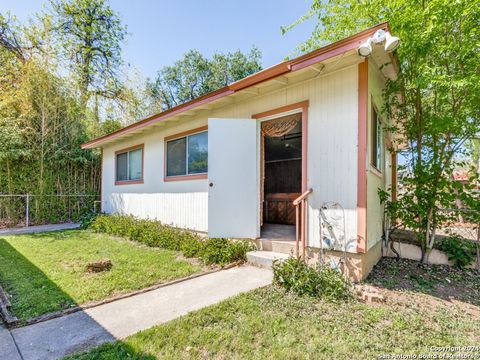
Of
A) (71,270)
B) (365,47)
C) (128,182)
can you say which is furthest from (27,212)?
(365,47)

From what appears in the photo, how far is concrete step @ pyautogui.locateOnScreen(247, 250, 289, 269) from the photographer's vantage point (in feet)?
13.0

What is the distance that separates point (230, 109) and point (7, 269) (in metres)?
4.62

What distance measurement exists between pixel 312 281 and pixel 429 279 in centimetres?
195

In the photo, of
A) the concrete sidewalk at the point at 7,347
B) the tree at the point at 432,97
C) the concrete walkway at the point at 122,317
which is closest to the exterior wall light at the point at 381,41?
the tree at the point at 432,97

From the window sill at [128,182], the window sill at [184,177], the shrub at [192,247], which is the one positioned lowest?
the shrub at [192,247]

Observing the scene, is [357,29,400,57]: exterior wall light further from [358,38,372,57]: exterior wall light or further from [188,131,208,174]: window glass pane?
[188,131,208,174]: window glass pane

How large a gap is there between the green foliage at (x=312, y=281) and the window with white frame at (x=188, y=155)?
295 cm

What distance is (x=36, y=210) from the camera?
8.68 meters

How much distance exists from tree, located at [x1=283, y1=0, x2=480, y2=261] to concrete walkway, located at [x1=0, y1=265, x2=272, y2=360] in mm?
2781

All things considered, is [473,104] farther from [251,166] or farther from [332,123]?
[251,166]

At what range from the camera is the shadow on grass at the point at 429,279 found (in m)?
A: 3.24

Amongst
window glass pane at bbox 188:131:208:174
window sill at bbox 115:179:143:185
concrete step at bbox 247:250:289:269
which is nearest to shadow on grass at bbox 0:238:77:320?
concrete step at bbox 247:250:289:269

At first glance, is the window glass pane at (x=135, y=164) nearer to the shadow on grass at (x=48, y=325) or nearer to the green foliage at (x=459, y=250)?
the shadow on grass at (x=48, y=325)

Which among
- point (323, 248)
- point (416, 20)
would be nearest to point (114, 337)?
point (323, 248)
